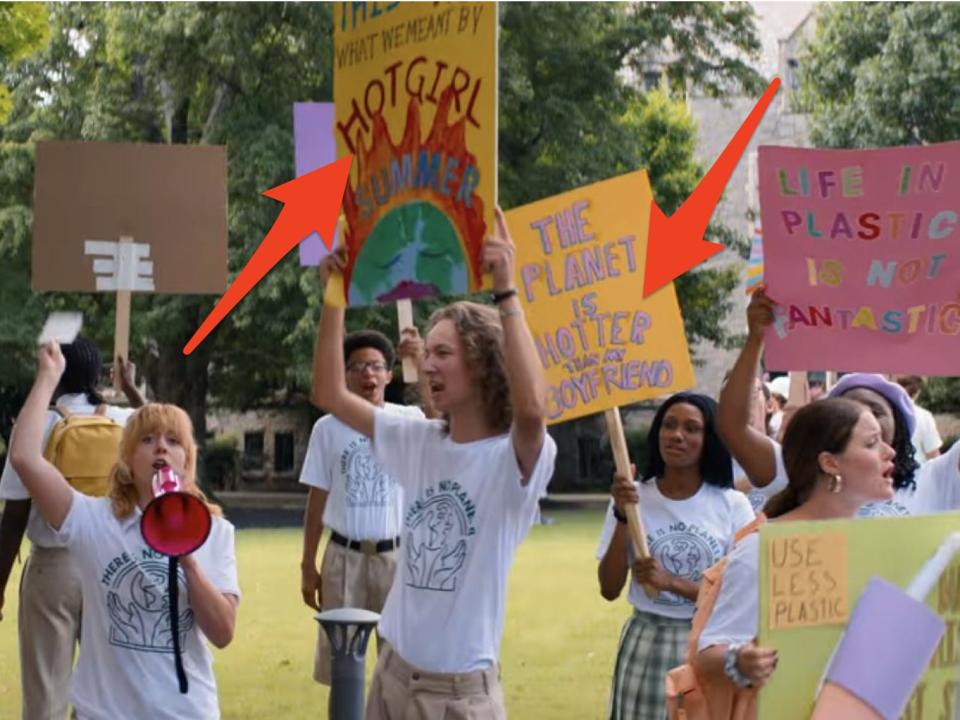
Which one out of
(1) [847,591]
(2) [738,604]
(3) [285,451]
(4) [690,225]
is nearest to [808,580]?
(1) [847,591]

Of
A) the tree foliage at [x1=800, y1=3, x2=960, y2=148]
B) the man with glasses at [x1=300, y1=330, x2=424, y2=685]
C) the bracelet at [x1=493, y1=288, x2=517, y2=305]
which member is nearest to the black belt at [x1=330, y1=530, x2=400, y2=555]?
the man with glasses at [x1=300, y1=330, x2=424, y2=685]

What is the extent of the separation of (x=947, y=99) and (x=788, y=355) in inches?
1124

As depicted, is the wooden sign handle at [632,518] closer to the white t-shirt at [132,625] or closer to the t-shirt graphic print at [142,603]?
the white t-shirt at [132,625]

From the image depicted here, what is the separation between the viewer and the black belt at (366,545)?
27.7 feet

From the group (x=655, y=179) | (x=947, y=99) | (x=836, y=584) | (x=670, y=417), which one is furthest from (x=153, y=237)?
(x=655, y=179)

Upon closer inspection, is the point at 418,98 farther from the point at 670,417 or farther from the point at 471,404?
the point at 670,417

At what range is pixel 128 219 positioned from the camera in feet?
26.4

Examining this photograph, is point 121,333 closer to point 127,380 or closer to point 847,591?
point 127,380

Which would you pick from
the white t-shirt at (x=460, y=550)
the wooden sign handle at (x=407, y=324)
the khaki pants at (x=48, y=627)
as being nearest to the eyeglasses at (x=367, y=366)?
the khaki pants at (x=48, y=627)

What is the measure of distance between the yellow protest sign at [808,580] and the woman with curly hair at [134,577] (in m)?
1.70

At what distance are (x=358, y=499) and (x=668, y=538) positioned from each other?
2576 millimetres

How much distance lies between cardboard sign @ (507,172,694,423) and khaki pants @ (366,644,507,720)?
1.46m

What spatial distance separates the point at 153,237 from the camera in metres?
8.06

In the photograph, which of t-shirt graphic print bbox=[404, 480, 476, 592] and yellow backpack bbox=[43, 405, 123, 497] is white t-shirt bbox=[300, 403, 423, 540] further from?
t-shirt graphic print bbox=[404, 480, 476, 592]
